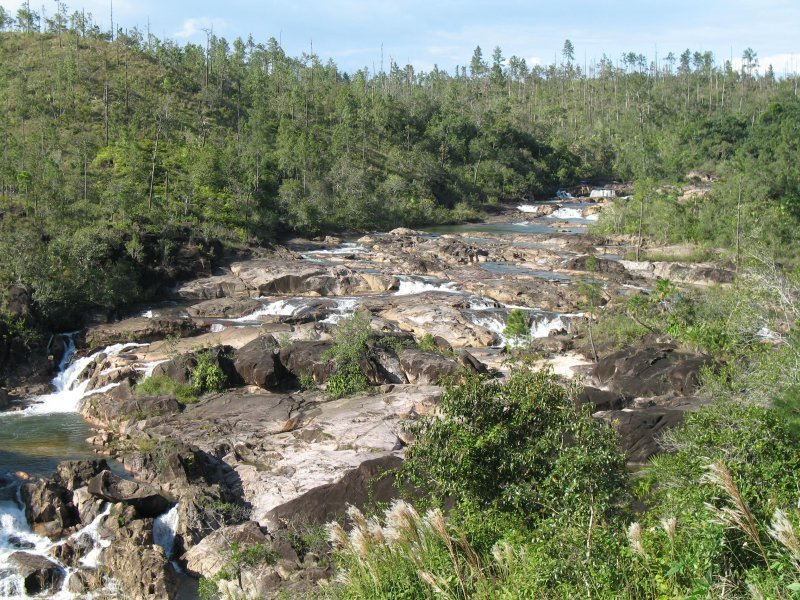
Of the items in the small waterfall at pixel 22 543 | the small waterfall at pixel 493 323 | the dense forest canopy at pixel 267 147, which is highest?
the dense forest canopy at pixel 267 147

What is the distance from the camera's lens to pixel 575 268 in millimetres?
49125

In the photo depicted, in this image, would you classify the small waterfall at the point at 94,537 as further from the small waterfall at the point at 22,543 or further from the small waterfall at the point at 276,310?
the small waterfall at the point at 276,310

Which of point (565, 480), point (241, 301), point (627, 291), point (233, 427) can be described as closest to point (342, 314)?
point (241, 301)

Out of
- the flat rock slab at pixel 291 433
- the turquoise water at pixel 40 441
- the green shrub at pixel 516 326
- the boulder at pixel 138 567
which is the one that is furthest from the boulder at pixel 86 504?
the green shrub at pixel 516 326

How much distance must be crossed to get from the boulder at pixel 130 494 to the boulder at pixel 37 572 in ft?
7.54

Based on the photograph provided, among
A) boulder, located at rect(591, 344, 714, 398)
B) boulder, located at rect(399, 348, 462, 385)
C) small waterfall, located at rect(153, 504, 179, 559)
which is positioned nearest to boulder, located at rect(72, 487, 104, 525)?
small waterfall, located at rect(153, 504, 179, 559)

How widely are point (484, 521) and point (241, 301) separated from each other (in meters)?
31.6

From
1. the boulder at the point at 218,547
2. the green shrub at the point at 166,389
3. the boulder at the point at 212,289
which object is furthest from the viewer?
the boulder at the point at 212,289

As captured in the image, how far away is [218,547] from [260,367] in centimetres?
1117

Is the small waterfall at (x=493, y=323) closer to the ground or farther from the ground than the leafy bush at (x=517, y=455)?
closer to the ground

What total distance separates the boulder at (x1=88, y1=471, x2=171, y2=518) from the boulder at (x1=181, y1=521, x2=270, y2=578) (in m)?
1.88

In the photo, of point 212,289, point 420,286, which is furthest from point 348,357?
point 212,289

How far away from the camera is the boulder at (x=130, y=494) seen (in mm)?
18906

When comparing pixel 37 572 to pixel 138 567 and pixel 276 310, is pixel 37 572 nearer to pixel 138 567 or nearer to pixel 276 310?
pixel 138 567
